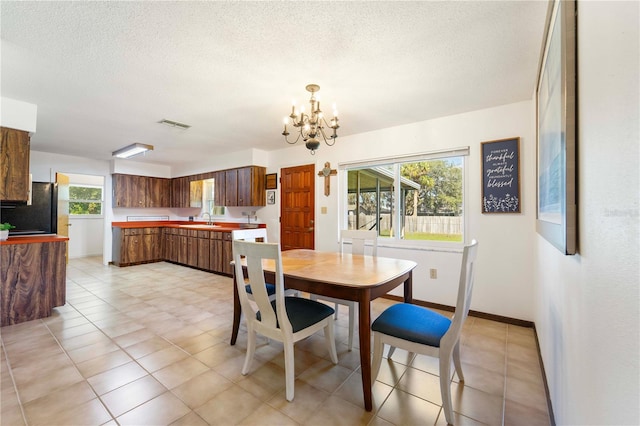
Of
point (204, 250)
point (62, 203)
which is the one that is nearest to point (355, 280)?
point (204, 250)

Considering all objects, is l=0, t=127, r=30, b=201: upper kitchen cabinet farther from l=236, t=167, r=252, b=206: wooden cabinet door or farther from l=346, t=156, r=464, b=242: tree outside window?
l=346, t=156, r=464, b=242: tree outside window

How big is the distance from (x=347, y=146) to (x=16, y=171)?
384 centimetres

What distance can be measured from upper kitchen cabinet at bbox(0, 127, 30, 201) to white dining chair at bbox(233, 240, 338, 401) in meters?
2.77

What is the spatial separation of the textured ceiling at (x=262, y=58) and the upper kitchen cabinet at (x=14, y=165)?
405mm

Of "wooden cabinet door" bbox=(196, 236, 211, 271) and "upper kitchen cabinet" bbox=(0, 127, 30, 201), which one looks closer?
"upper kitchen cabinet" bbox=(0, 127, 30, 201)

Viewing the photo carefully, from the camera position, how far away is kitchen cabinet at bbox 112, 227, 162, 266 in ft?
19.0

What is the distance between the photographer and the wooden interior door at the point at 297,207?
179 inches

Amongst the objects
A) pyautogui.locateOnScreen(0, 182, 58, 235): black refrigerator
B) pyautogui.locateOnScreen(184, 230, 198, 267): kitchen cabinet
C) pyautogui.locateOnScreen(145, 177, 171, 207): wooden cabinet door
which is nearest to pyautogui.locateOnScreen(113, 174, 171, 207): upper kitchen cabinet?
pyautogui.locateOnScreen(145, 177, 171, 207): wooden cabinet door

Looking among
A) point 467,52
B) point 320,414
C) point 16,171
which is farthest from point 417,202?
point 16,171

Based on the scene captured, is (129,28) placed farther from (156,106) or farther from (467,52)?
(467,52)

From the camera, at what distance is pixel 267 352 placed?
2.35 metres

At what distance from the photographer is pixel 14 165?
9.55 feet

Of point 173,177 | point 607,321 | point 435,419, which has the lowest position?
point 435,419

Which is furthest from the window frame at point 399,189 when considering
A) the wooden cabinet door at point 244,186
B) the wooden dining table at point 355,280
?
the wooden cabinet door at point 244,186
